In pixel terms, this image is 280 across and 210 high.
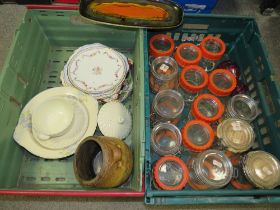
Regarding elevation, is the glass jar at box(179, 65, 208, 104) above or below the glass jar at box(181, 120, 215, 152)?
above

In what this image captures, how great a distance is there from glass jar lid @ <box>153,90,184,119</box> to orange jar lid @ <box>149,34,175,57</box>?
0.13 meters

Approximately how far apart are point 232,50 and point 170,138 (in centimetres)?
41

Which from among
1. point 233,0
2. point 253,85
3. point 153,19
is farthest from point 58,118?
point 233,0

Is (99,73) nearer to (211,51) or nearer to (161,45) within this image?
(161,45)

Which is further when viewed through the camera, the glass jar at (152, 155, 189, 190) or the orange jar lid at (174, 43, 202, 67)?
the orange jar lid at (174, 43, 202, 67)

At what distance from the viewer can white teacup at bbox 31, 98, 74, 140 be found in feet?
2.64

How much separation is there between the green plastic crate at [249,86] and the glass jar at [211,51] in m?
0.04

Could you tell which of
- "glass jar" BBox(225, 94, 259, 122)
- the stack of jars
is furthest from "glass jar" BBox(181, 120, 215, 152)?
"glass jar" BBox(225, 94, 259, 122)

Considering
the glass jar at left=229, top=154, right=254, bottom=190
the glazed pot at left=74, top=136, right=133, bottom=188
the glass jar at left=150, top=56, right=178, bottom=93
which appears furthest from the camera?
the glass jar at left=150, top=56, right=178, bottom=93

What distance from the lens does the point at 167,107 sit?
84 cm

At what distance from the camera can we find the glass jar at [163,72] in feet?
2.85

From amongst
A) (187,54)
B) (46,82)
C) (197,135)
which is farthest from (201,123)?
(46,82)

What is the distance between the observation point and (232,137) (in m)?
0.79

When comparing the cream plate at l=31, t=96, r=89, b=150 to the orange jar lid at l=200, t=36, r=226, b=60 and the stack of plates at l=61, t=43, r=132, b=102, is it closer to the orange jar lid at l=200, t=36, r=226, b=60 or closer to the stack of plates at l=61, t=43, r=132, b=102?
the stack of plates at l=61, t=43, r=132, b=102
